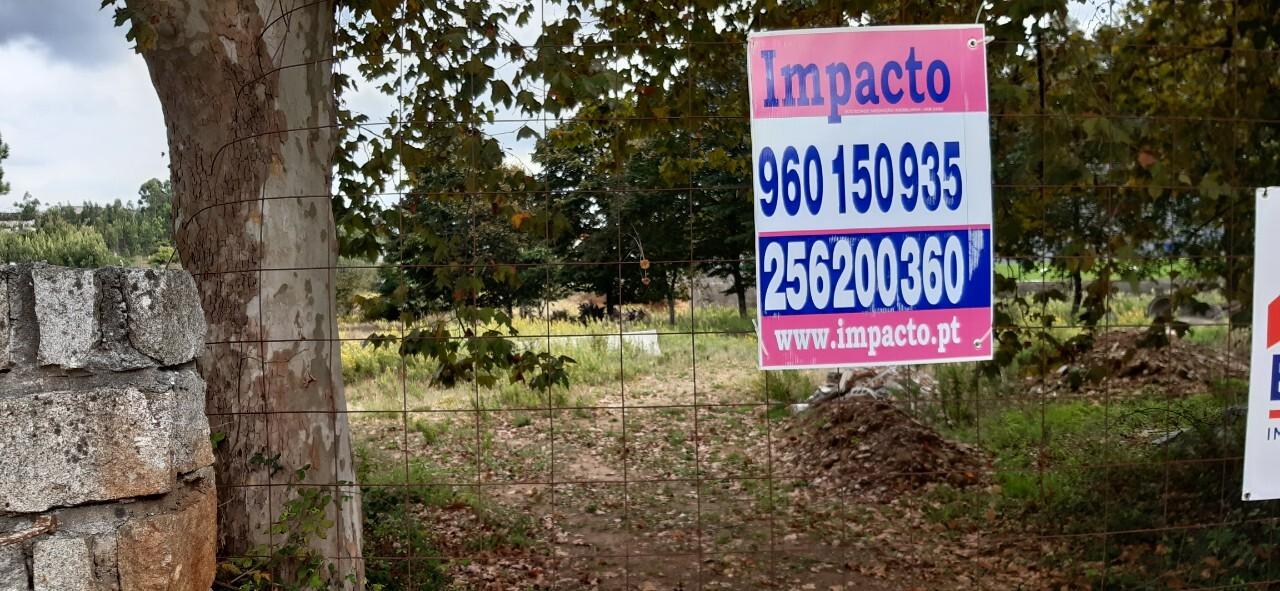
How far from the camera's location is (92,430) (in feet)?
8.13

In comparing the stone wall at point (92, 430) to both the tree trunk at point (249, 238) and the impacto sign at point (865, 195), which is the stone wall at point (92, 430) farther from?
the impacto sign at point (865, 195)

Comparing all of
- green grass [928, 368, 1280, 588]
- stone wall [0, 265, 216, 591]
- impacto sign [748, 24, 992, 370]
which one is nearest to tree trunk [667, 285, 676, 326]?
green grass [928, 368, 1280, 588]

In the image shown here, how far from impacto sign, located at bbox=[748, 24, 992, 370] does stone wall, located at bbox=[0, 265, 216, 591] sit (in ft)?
6.38

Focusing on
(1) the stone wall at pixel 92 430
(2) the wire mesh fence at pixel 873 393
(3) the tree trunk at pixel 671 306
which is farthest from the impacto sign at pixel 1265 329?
(3) the tree trunk at pixel 671 306

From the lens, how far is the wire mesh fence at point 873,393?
148 inches

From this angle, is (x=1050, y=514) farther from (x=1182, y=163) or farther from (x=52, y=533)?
(x=52, y=533)

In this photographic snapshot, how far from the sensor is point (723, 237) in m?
11.5

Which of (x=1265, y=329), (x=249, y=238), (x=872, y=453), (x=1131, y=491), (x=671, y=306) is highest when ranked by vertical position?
(x=249, y=238)

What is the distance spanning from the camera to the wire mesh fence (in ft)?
12.3

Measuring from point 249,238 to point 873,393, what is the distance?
610 centimetres

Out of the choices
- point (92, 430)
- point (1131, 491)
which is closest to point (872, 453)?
point (1131, 491)

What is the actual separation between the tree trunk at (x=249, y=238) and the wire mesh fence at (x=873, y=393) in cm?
5

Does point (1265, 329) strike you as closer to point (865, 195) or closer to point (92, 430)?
point (865, 195)

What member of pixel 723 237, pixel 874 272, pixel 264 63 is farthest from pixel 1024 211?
pixel 723 237
